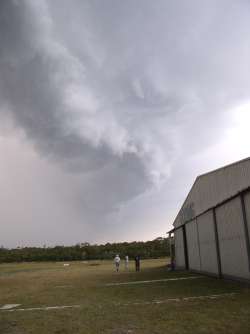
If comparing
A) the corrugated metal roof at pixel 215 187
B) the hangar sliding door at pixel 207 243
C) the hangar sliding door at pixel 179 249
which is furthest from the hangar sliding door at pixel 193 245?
the hangar sliding door at pixel 179 249

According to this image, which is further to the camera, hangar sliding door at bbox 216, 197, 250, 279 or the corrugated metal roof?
the corrugated metal roof

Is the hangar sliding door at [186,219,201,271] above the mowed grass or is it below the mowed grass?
above

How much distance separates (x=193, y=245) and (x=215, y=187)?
7271mm

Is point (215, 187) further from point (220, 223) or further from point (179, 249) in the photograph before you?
point (179, 249)

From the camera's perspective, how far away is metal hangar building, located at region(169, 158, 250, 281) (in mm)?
18000

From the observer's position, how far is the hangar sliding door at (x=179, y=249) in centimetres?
3455

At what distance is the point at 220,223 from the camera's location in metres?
21.6

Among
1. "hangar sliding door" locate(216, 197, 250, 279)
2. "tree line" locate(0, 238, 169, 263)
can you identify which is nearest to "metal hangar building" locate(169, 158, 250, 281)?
"hangar sliding door" locate(216, 197, 250, 279)

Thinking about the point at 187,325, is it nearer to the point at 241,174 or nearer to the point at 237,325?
the point at 237,325

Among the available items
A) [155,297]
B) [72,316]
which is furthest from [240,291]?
[72,316]

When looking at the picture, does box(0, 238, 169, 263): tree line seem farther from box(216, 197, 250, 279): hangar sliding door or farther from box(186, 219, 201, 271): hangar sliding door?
box(216, 197, 250, 279): hangar sliding door

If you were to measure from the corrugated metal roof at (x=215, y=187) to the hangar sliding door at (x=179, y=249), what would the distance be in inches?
99.5

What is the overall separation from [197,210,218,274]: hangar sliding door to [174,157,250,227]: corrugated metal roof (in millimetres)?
→ 831

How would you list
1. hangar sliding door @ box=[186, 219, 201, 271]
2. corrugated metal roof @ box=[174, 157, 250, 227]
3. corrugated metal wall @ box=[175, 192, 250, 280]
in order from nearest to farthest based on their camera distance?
corrugated metal wall @ box=[175, 192, 250, 280]
corrugated metal roof @ box=[174, 157, 250, 227]
hangar sliding door @ box=[186, 219, 201, 271]
